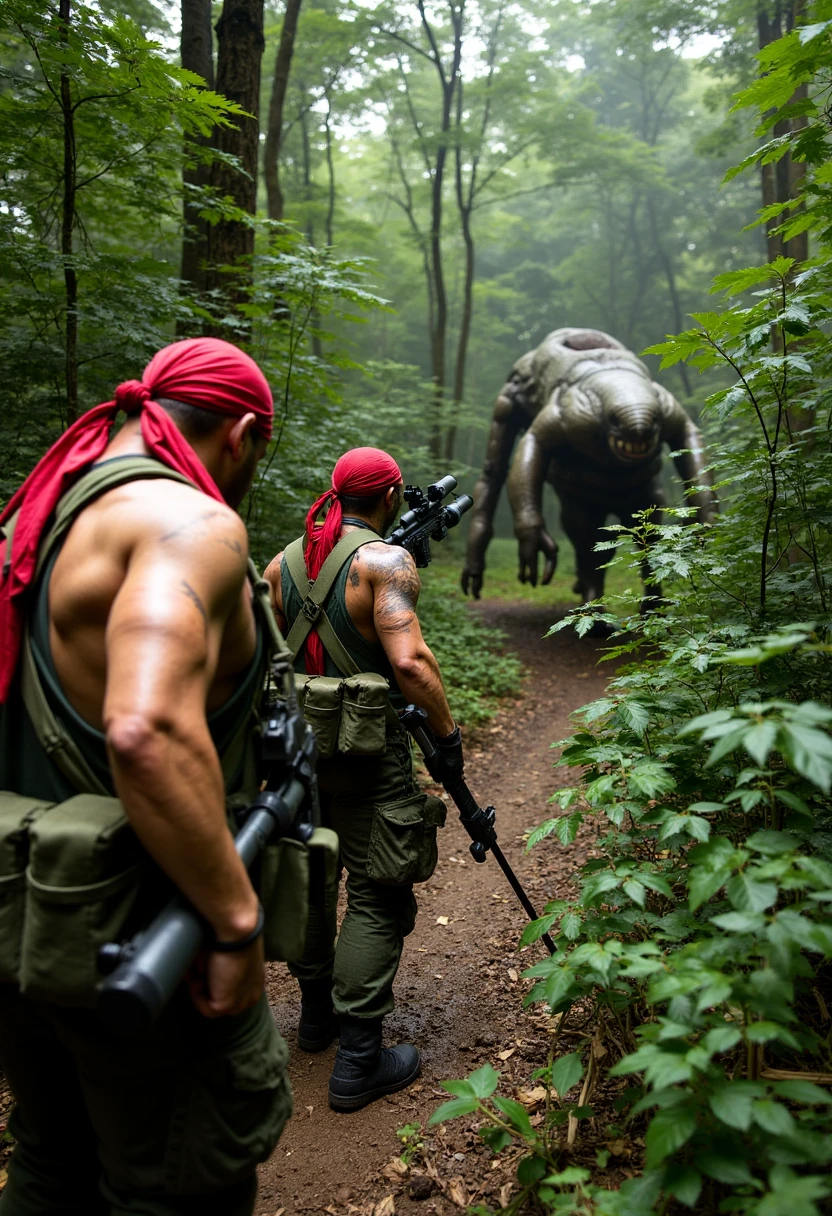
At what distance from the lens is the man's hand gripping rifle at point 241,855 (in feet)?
3.66

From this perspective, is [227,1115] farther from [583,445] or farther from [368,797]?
[583,445]

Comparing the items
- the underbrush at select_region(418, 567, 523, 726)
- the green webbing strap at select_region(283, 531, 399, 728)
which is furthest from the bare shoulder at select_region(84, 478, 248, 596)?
the underbrush at select_region(418, 567, 523, 726)

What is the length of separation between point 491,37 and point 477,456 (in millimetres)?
18129

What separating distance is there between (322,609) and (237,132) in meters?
4.29

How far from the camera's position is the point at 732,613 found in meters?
2.95

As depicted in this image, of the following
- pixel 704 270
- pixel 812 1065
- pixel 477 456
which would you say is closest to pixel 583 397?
pixel 812 1065

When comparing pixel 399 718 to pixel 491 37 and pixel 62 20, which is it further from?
pixel 491 37

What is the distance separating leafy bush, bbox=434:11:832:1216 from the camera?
4.62 ft

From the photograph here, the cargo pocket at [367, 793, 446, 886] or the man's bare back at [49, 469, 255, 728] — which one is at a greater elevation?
the man's bare back at [49, 469, 255, 728]

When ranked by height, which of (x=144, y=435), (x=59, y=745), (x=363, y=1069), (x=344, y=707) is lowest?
(x=363, y=1069)

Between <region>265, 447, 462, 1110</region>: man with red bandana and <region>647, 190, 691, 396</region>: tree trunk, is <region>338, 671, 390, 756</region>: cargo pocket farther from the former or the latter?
<region>647, 190, 691, 396</region>: tree trunk

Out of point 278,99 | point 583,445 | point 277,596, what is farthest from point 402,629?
point 278,99

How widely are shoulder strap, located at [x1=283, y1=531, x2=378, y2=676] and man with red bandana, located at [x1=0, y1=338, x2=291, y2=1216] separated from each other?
1.15 meters

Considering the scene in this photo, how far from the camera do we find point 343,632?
9.26ft
